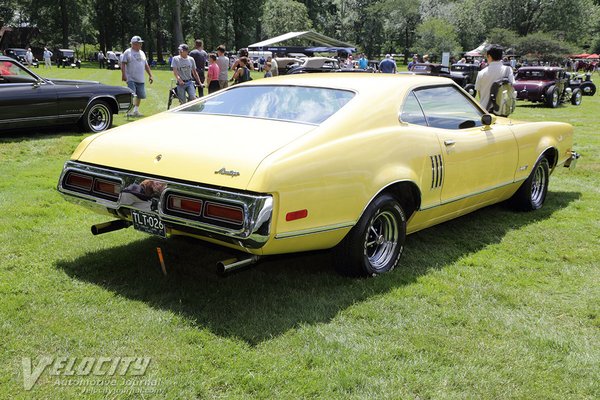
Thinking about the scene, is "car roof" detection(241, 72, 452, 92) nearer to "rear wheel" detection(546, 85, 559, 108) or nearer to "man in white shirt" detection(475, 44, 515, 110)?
"man in white shirt" detection(475, 44, 515, 110)

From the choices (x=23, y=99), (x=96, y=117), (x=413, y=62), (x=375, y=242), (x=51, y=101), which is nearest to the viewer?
(x=375, y=242)

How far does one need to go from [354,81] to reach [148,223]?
1.90 meters

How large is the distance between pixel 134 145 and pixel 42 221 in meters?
1.85

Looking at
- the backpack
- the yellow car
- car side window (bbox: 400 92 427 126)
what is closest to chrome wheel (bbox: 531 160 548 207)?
the yellow car

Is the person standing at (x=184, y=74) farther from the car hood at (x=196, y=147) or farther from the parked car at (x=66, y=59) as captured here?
the parked car at (x=66, y=59)

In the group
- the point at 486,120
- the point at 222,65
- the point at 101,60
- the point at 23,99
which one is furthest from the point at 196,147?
the point at 101,60

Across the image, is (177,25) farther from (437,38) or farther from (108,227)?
(108,227)

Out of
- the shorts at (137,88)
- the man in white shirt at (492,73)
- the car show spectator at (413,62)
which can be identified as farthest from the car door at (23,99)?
the car show spectator at (413,62)

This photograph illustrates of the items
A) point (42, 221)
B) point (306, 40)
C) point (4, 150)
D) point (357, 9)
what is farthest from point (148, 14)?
point (42, 221)

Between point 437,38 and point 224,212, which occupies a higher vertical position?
point 437,38

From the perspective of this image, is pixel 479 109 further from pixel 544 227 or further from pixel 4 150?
pixel 4 150

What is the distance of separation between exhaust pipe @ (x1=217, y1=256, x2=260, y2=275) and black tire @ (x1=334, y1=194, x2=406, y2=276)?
71 cm

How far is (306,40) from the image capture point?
63.5 meters

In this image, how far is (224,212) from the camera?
3254 mm
